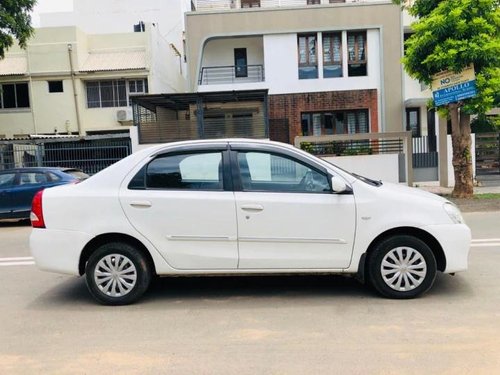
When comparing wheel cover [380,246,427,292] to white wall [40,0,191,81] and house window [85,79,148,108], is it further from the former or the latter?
white wall [40,0,191,81]

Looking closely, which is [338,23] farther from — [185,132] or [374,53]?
[185,132]

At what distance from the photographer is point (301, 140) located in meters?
17.9

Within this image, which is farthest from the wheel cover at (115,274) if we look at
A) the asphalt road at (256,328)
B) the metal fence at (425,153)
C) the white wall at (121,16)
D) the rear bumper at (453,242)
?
the white wall at (121,16)

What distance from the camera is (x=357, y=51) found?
2356cm

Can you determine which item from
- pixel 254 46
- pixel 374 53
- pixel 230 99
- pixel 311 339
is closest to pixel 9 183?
pixel 230 99

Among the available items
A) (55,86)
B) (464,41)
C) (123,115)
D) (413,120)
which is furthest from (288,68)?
(55,86)

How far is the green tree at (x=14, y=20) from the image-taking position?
18.9m

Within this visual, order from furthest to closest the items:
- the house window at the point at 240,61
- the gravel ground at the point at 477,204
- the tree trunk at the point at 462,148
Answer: the house window at the point at 240,61 → the tree trunk at the point at 462,148 → the gravel ground at the point at 477,204

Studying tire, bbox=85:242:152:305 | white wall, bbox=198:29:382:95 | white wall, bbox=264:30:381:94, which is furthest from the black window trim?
white wall, bbox=264:30:381:94

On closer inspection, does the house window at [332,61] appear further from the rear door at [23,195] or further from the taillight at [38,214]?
the taillight at [38,214]

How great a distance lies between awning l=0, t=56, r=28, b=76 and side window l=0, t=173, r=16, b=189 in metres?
16.3

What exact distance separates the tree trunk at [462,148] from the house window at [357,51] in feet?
33.3

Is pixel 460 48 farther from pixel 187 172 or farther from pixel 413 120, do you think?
pixel 413 120

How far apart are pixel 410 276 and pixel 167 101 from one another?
1584 cm
